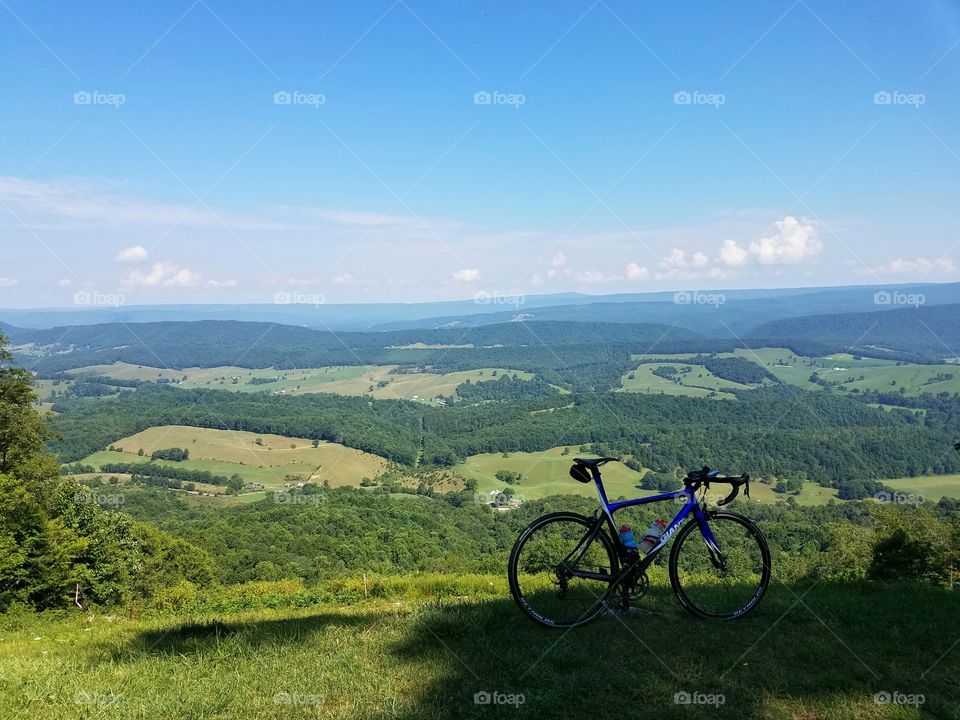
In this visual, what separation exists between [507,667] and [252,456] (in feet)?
305

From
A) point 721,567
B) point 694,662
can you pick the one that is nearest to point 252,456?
point 721,567

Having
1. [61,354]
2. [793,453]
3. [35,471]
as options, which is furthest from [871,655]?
[61,354]

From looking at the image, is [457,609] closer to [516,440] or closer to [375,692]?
[375,692]

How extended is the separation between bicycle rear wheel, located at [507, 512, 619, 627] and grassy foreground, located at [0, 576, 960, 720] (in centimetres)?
18

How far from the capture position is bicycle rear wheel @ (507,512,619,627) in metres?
4.96

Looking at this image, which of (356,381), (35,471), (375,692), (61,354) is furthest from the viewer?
(61,354)

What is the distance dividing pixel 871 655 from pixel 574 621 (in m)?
2.42

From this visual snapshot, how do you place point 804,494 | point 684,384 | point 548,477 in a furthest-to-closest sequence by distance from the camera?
point 684,384
point 548,477
point 804,494

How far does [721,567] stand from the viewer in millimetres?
5449

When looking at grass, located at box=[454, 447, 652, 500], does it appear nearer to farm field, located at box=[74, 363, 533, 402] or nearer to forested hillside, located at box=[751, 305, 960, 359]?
farm field, located at box=[74, 363, 533, 402]

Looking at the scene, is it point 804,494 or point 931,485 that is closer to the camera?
point 804,494

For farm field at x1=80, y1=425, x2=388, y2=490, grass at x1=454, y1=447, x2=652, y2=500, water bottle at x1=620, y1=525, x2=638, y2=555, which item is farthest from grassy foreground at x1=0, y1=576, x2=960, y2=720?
farm field at x1=80, y1=425, x2=388, y2=490

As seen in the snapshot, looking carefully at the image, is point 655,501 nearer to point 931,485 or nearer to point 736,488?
point 736,488

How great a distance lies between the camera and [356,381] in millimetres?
166375
